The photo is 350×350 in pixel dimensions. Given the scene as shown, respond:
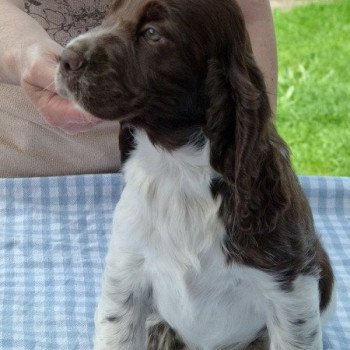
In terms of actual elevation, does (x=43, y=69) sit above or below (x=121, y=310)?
above

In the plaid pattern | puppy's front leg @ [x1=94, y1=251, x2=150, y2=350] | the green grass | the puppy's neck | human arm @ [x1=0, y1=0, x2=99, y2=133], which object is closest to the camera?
the puppy's neck

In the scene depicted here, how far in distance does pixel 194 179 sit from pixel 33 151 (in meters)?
1.59

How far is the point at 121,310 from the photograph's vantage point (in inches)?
114

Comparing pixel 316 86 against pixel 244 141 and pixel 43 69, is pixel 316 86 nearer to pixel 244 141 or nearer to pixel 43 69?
pixel 43 69

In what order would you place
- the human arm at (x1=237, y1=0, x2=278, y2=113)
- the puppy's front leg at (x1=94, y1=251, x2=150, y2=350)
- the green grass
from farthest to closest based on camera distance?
the green grass < the human arm at (x1=237, y1=0, x2=278, y2=113) < the puppy's front leg at (x1=94, y1=251, x2=150, y2=350)

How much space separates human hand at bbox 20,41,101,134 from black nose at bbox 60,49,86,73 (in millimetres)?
260

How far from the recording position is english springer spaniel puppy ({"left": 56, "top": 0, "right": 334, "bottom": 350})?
2.26 metres

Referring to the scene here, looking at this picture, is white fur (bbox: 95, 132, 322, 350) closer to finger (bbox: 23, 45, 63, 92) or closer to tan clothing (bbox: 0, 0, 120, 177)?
finger (bbox: 23, 45, 63, 92)

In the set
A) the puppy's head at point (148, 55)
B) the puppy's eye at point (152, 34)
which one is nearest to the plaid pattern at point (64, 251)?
the puppy's head at point (148, 55)

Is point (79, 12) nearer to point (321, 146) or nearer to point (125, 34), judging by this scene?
point (125, 34)

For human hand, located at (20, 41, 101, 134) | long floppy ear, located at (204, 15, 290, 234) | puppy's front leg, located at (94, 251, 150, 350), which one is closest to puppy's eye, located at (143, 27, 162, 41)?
long floppy ear, located at (204, 15, 290, 234)

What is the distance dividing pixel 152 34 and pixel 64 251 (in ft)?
5.44

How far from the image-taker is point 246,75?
7.63ft

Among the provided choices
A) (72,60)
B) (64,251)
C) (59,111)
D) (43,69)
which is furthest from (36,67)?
(64,251)
